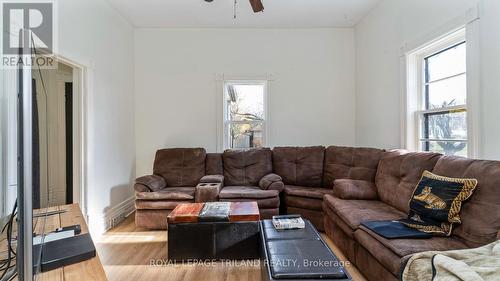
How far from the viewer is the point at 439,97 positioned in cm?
262

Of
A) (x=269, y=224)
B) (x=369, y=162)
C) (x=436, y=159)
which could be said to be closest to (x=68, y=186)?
(x=269, y=224)

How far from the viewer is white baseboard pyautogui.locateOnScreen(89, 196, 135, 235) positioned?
9.88 feet

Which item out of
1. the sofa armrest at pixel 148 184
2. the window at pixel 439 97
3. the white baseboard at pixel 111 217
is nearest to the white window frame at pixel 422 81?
the window at pixel 439 97

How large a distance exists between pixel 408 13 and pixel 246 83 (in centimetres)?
232

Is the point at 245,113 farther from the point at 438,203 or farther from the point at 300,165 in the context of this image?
the point at 438,203

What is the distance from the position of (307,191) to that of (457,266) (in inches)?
84.1

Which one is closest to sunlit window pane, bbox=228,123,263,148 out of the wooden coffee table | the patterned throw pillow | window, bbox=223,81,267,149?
window, bbox=223,81,267,149

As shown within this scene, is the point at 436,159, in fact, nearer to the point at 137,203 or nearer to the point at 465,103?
the point at 465,103

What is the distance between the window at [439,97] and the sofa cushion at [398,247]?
38.0 inches

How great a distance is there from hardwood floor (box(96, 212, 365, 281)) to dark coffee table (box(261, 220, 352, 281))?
59 centimetres

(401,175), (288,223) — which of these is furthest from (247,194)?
(401,175)

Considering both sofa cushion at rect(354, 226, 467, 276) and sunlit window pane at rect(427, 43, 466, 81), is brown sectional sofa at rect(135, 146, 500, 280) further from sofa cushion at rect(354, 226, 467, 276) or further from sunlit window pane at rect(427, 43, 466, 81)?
sunlit window pane at rect(427, 43, 466, 81)

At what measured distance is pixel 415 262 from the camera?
4.46 ft

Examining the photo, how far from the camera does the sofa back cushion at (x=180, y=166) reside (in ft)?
12.2
